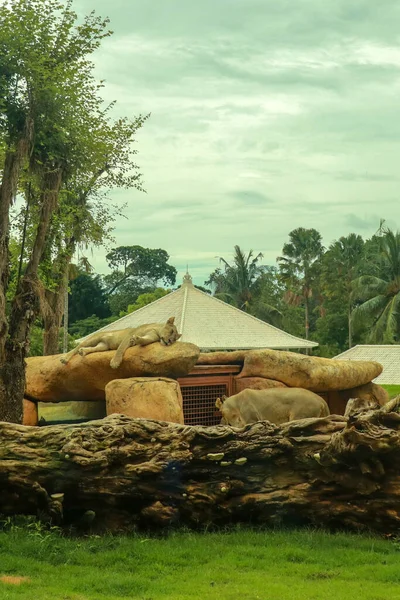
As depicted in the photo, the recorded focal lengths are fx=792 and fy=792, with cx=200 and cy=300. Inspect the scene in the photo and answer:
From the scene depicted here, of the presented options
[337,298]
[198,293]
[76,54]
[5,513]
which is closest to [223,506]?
[5,513]

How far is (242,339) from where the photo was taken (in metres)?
23.9

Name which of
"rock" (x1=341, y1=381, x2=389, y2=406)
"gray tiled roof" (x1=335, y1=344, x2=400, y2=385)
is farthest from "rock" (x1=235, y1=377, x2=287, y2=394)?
"gray tiled roof" (x1=335, y1=344, x2=400, y2=385)

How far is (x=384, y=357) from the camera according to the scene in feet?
125

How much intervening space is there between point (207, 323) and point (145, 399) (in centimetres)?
869

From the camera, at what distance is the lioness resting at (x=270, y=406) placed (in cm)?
1598

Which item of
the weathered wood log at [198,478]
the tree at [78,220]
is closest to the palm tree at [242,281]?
the tree at [78,220]

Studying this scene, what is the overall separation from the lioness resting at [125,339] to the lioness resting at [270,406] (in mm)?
1858

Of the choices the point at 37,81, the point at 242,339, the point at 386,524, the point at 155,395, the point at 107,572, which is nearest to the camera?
the point at 107,572

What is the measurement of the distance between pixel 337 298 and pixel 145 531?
4824cm

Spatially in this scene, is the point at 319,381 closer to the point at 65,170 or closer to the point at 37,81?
the point at 65,170

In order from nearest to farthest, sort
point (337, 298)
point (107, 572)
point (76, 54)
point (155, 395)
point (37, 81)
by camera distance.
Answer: point (107, 572), point (155, 395), point (37, 81), point (76, 54), point (337, 298)

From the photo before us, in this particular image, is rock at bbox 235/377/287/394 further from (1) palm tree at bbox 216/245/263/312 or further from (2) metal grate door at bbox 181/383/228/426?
(1) palm tree at bbox 216/245/263/312

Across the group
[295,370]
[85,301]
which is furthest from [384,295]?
[295,370]

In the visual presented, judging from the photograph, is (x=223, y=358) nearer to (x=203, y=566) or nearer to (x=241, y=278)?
(x=203, y=566)
